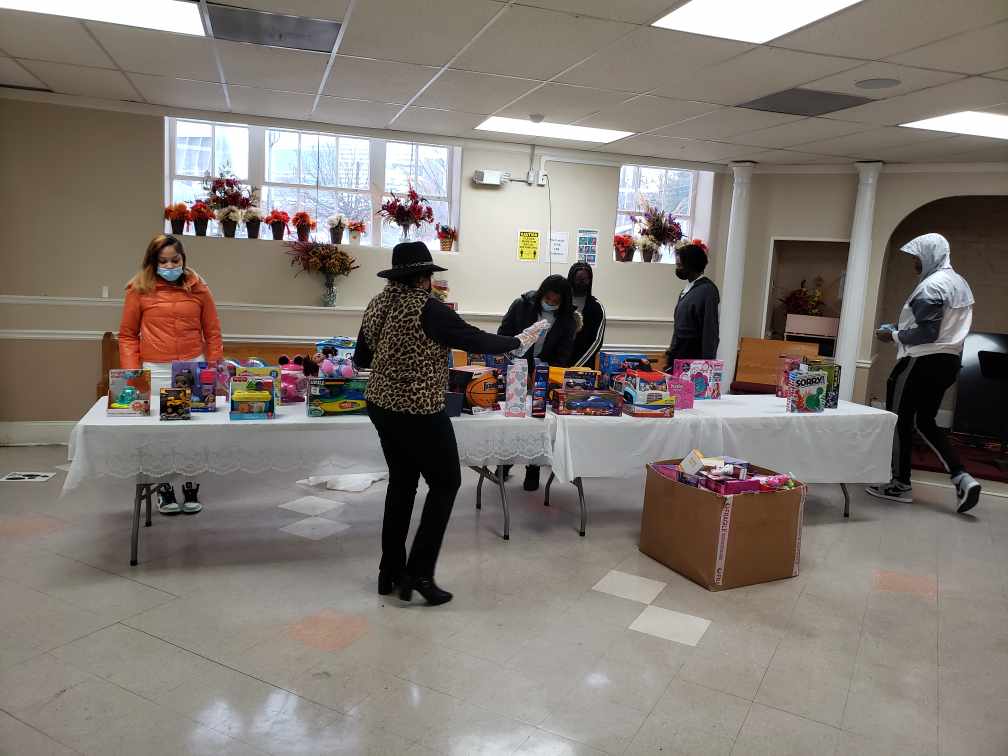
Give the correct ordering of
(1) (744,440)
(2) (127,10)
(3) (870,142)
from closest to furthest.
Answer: (2) (127,10) → (1) (744,440) → (3) (870,142)

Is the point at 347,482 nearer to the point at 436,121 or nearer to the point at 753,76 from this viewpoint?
the point at 436,121

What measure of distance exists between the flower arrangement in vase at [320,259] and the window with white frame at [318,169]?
0.94 ft

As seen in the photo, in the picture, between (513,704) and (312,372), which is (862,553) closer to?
(513,704)

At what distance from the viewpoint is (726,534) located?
3.33m

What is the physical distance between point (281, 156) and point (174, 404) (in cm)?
377

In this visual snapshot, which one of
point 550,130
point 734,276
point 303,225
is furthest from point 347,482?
point 734,276

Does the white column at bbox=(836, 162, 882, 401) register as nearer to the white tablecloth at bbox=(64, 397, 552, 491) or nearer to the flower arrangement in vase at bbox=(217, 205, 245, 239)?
the white tablecloth at bbox=(64, 397, 552, 491)

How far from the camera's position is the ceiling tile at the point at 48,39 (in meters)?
3.72

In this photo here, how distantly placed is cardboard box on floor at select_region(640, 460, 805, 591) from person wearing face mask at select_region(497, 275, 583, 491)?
3.74 ft

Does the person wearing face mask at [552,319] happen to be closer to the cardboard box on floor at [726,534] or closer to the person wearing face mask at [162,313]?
the cardboard box on floor at [726,534]

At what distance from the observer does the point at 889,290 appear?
782 cm

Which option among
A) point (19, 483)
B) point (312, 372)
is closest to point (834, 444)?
point (312, 372)

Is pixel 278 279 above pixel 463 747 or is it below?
above

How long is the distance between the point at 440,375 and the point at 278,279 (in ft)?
12.1
